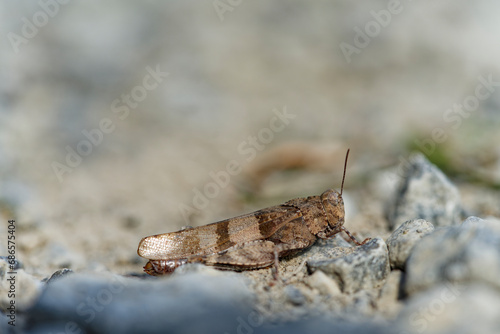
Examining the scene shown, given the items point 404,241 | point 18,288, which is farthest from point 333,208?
point 18,288

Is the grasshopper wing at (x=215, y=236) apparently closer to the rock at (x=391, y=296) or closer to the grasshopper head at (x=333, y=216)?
the grasshopper head at (x=333, y=216)

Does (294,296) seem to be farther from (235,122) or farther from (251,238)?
(235,122)

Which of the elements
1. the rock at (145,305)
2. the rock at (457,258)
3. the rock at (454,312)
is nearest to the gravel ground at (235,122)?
the rock at (457,258)

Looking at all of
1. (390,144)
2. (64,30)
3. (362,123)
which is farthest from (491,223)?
(64,30)

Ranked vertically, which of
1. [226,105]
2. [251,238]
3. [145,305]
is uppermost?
[226,105]

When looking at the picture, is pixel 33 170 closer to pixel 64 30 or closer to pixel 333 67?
pixel 64 30
